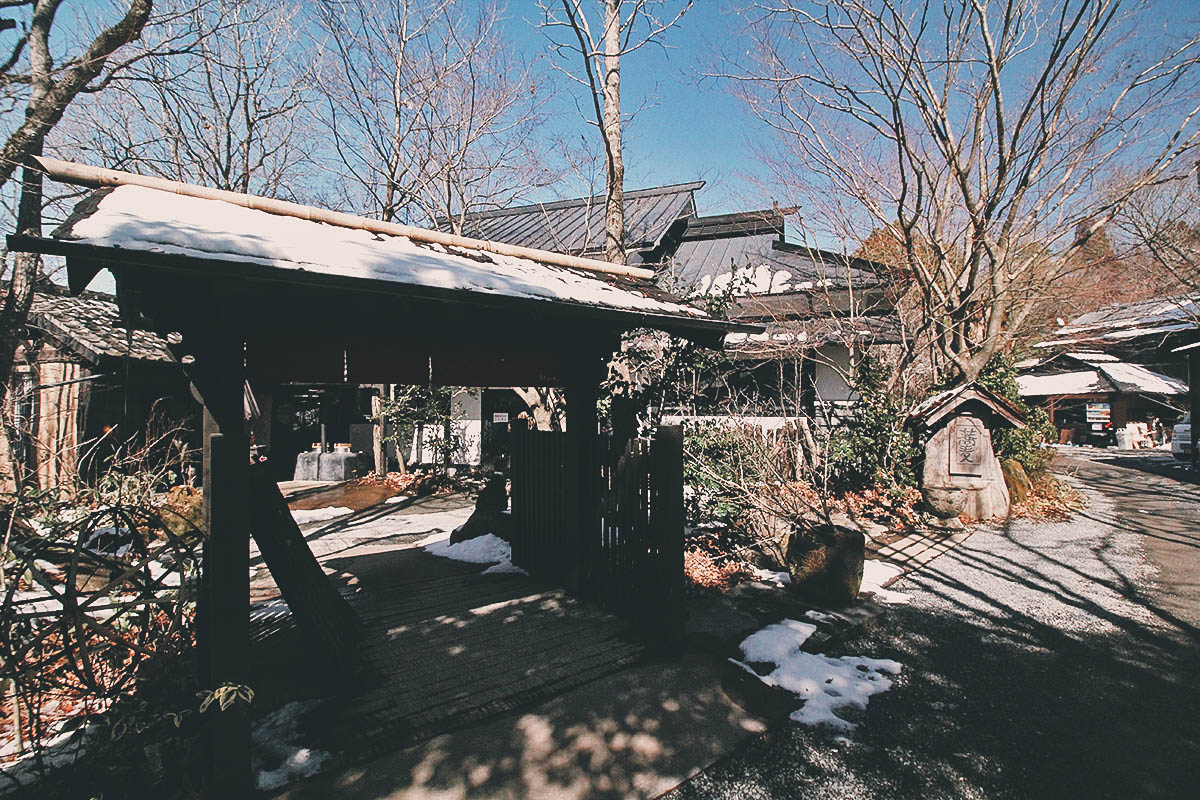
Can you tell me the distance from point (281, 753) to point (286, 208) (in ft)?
12.0

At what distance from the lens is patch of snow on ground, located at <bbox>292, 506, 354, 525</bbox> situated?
1090cm

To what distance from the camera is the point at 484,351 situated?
5.01 meters

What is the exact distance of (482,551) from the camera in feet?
25.1

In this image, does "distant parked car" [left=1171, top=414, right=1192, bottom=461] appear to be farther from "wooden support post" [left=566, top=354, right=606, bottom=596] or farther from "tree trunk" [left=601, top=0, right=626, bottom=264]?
"wooden support post" [left=566, top=354, right=606, bottom=596]

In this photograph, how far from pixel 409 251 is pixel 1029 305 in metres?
12.2

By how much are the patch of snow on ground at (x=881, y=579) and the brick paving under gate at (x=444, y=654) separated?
309 cm

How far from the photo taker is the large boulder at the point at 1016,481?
35.8 feet

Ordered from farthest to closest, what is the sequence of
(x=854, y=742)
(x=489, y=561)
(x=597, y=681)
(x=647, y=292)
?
1. (x=489, y=561)
2. (x=647, y=292)
3. (x=597, y=681)
4. (x=854, y=742)

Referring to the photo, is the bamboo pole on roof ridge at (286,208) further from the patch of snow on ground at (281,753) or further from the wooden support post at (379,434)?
the wooden support post at (379,434)

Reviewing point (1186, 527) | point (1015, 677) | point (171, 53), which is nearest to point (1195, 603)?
point (1015, 677)

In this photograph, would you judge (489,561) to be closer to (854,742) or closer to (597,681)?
(597,681)

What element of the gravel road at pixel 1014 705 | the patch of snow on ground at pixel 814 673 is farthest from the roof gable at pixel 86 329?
the gravel road at pixel 1014 705

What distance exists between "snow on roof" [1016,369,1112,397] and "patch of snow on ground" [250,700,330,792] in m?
27.0

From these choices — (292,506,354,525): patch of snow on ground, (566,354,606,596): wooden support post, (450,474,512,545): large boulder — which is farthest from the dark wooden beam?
(292,506,354,525): patch of snow on ground
